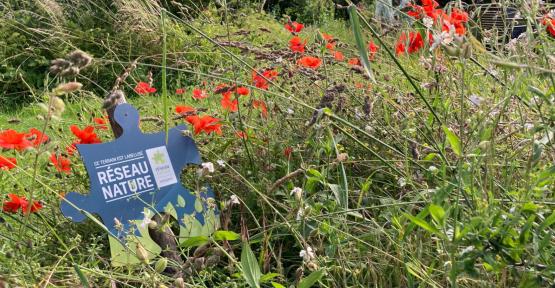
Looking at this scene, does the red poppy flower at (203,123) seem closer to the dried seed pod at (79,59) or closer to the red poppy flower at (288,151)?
the red poppy flower at (288,151)

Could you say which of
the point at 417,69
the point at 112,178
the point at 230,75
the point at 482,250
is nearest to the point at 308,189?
the point at 112,178

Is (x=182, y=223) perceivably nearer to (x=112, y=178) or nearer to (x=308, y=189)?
(x=112, y=178)

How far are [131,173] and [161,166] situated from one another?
3.2 inches

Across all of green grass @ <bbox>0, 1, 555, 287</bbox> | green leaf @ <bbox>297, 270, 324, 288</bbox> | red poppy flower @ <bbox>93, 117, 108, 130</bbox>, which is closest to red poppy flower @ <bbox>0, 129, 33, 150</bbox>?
green grass @ <bbox>0, 1, 555, 287</bbox>

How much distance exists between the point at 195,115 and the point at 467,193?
2.90 ft

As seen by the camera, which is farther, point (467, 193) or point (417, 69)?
point (417, 69)

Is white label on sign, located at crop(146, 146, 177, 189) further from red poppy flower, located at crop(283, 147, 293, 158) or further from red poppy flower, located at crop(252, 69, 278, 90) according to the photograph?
red poppy flower, located at crop(252, 69, 278, 90)

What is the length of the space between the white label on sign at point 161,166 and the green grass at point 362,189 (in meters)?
0.09

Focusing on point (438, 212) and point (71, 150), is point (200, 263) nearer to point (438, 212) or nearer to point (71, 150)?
point (438, 212)

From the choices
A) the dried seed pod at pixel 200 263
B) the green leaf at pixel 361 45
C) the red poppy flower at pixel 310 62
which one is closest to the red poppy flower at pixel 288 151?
the red poppy flower at pixel 310 62

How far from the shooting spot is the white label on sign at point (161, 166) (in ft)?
5.89

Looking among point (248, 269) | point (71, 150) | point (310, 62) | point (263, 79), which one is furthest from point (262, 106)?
point (248, 269)

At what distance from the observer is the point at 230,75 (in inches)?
117

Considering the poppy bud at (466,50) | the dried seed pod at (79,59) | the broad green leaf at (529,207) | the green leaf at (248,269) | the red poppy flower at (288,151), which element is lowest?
the red poppy flower at (288,151)
